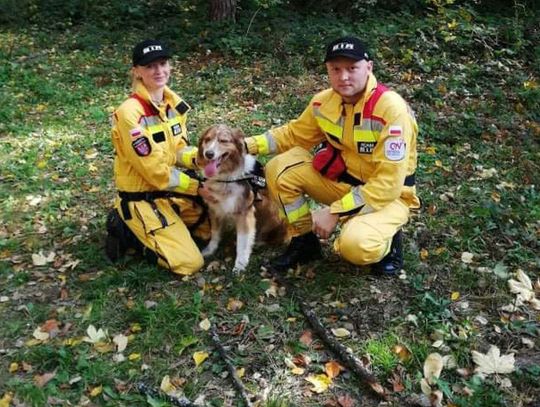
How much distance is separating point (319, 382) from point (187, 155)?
243cm

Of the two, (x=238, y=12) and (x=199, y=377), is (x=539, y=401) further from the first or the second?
(x=238, y=12)

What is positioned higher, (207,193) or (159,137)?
(159,137)

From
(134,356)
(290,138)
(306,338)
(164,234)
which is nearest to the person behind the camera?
(134,356)

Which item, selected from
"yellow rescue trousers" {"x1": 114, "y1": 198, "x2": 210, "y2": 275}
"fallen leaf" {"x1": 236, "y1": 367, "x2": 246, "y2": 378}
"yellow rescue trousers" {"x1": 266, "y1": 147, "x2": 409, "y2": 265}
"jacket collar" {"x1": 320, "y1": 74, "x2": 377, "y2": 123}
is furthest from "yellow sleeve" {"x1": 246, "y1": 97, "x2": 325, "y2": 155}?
"fallen leaf" {"x1": 236, "y1": 367, "x2": 246, "y2": 378}

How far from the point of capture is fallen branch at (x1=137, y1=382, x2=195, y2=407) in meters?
3.34

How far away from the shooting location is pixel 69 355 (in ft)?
12.3

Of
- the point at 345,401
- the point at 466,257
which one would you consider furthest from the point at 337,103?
the point at 345,401

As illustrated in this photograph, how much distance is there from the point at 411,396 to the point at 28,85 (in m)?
9.17

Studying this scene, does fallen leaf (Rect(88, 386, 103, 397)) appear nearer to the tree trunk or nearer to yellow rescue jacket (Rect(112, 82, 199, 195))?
yellow rescue jacket (Rect(112, 82, 199, 195))

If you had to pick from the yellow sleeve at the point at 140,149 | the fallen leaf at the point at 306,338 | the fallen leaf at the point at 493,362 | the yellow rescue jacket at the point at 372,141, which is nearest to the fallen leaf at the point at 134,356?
the fallen leaf at the point at 306,338

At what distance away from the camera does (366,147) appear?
4254mm

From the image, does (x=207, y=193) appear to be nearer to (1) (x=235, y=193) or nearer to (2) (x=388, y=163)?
(1) (x=235, y=193)

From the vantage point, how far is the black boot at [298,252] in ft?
15.7

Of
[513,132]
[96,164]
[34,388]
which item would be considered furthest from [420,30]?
[34,388]
